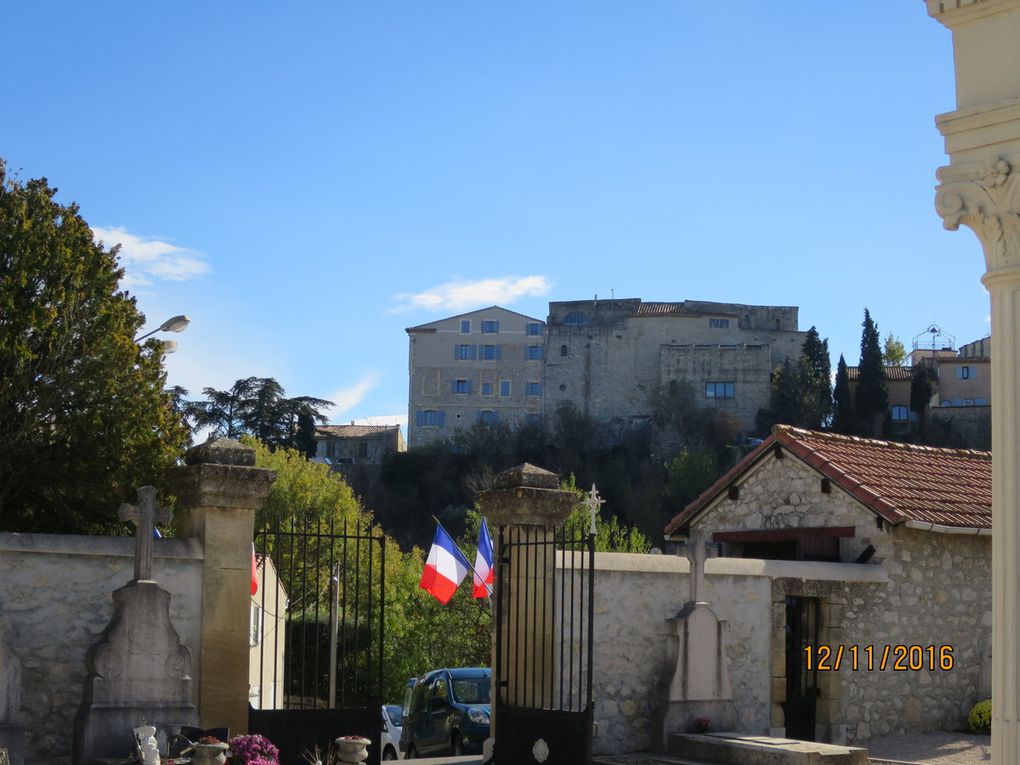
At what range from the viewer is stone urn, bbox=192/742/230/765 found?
8.61 metres

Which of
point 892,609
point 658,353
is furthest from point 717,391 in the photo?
point 892,609

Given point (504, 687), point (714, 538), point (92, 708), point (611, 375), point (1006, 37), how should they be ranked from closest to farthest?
1. point (1006, 37)
2. point (92, 708)
3. point (504, 687)
4. point (714, 538)
5. point (611, 375)

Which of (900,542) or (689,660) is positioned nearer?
(689,660)

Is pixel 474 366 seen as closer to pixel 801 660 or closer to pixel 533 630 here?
pixel 801 660

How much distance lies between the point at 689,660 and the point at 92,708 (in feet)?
19.2

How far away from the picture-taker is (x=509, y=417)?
94.3m

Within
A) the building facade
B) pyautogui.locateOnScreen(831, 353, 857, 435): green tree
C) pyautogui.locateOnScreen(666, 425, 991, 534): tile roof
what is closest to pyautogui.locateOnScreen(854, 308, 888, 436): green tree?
pyautogui.locateOnScreen(831, 353, 857, 435): green tree

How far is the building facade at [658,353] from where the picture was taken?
91.1 meters

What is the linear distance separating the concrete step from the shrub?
4509 millimetres

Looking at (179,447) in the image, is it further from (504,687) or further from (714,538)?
(714,538)

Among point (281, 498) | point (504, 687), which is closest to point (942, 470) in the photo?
point (504, 687)

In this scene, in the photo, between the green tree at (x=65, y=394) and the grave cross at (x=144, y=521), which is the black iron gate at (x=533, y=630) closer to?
the grave cross at (x=144, y=521)

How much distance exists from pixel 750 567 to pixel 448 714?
4676 mm
